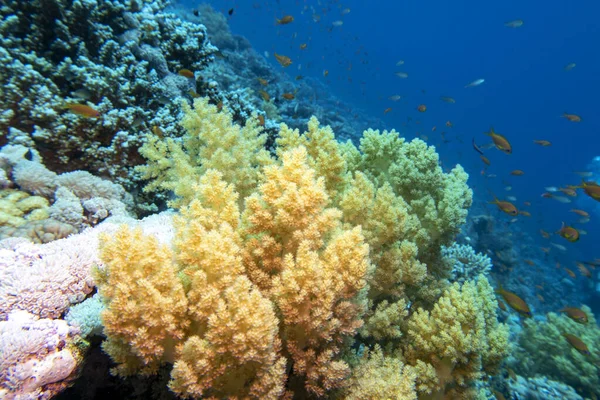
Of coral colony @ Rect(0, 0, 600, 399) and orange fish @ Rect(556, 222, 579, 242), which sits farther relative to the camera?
orange fish @ Rect(556, 222, 579, 242)

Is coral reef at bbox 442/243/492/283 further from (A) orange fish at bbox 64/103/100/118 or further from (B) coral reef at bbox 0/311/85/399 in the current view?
(A) orange fish at bbox 64/103/100/118

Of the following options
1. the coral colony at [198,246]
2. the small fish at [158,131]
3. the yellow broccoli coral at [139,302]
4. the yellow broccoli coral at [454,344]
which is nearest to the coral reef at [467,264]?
the coral colony at [198,246]

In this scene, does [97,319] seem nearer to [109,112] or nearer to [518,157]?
[109,112]

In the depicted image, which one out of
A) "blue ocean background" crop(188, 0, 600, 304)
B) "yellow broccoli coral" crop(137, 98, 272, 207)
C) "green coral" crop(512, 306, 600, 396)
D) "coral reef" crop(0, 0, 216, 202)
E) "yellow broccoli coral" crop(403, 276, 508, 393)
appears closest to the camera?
"yellow broccoli coral" crop(403, 276, 508, 393)

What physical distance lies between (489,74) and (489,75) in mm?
379

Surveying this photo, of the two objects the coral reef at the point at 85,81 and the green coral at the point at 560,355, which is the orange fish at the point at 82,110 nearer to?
the coral reef at the point at 85,81

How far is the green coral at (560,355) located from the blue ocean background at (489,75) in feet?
126

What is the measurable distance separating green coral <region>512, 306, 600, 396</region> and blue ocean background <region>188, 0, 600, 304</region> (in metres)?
38.4

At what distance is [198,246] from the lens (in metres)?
1.89

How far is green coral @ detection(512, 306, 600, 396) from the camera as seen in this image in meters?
7.28

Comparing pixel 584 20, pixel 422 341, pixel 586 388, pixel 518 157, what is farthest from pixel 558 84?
pixel 422 341

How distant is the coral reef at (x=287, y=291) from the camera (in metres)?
1.71

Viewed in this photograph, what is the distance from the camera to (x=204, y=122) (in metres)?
3.47

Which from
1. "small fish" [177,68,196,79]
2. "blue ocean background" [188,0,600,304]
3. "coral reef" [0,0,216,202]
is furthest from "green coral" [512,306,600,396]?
"blue ocean background" [188,0,600,304]
